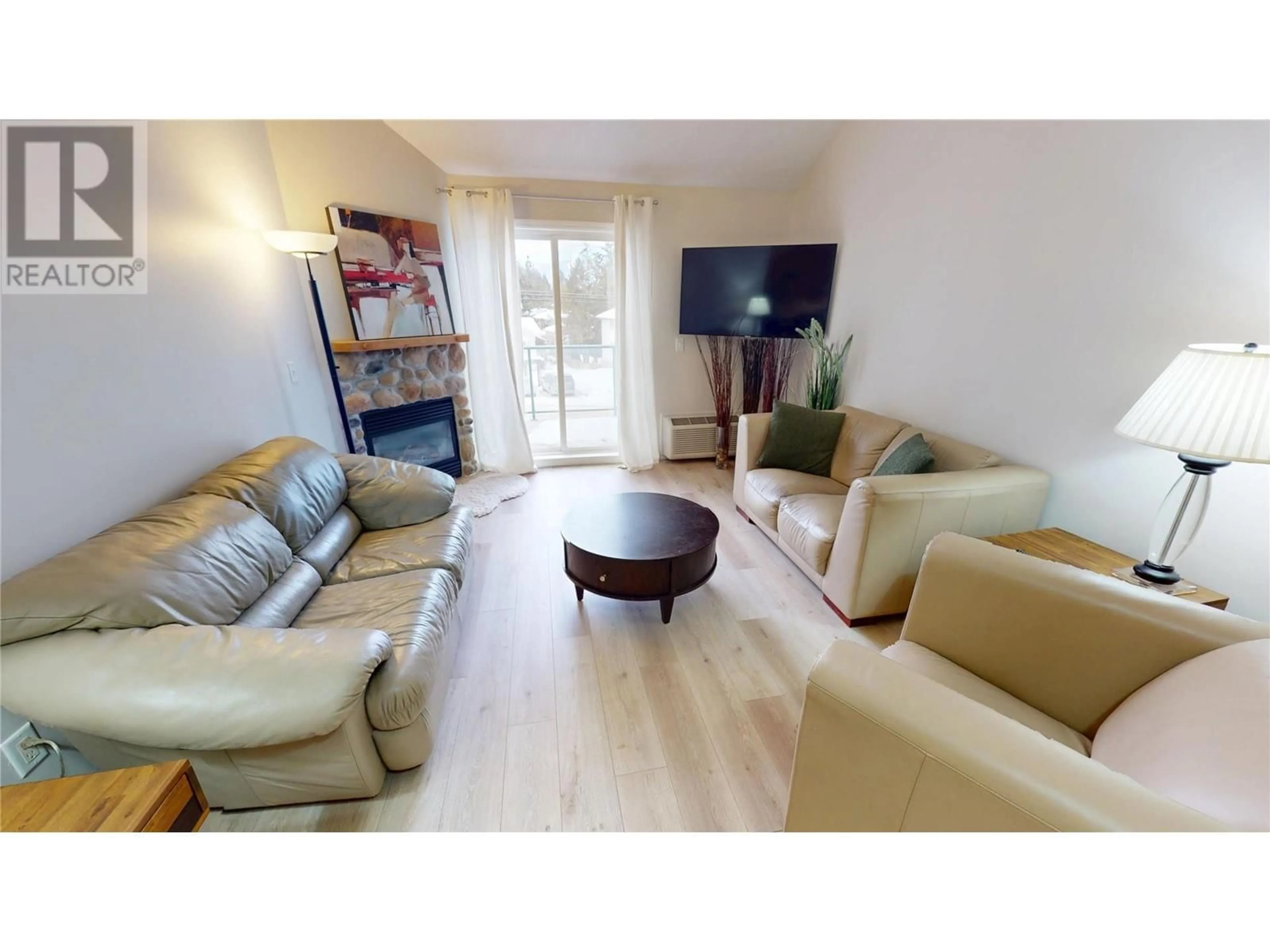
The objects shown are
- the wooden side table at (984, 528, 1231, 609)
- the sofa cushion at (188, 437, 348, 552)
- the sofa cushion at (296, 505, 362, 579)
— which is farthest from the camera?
the sofa cushion at (296, 505, 362, 579)

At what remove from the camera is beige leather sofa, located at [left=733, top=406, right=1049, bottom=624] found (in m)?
1.81

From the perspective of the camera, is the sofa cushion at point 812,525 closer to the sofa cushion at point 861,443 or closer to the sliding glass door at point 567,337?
the sofa cushion at point 861,443

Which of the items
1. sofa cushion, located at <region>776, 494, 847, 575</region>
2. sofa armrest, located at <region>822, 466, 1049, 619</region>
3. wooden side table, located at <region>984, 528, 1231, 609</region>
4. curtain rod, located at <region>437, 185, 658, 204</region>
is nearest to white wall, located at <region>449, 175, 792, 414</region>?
curtain rod, located at <region>437, 185, 658, 204</region>

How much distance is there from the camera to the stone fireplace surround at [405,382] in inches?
117

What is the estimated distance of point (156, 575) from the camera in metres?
1.18

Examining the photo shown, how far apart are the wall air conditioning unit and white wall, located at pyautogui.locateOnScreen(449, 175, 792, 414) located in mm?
257

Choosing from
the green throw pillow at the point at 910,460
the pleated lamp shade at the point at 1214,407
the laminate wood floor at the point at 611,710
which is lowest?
the laminate wood floor at the point at 611,710

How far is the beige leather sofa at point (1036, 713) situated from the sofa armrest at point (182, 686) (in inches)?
45.0

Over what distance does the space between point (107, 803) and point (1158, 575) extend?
8.80ft

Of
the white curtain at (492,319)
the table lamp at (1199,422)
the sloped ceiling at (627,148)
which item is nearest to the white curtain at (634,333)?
the sloped ceiling at (627,148)

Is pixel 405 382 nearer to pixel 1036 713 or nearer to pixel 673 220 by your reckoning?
pixel 673 220

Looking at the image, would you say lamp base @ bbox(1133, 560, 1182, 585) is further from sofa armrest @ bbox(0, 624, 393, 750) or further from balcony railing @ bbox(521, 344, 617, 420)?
balcony railing @ bbox(521, 344, 617, 420)
